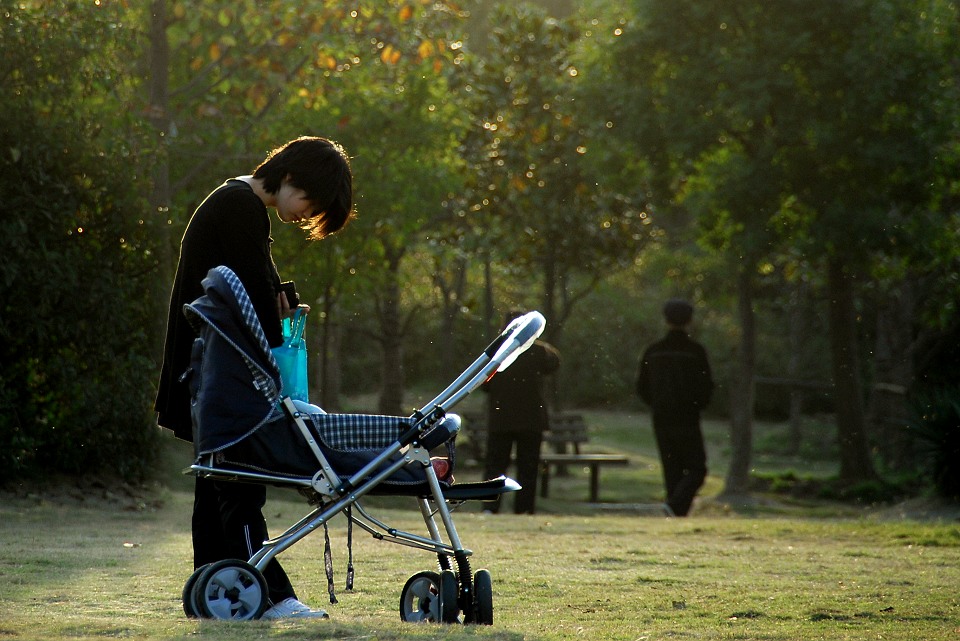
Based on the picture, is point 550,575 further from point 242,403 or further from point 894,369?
point 894,369

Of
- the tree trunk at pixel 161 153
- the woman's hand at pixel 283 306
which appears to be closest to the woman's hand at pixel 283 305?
the woman's hand at pixel 283 306

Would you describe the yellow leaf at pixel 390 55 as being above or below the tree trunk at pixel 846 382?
above

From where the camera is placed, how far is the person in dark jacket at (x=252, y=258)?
188 inches

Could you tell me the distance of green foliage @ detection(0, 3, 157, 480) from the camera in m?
10.1

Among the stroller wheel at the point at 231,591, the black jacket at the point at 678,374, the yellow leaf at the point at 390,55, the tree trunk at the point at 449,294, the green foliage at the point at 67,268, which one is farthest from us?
the tree trunk at the point at 449,294

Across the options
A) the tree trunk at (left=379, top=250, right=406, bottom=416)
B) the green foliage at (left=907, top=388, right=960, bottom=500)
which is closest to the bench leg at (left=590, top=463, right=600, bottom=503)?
the tree trunk at (left=379, top=250, right=406, bottom=416)

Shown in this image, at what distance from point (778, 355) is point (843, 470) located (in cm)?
1328

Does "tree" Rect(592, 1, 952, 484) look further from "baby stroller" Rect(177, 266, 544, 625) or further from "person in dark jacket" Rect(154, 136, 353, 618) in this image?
"baby stroller" Rect(177, 266, 544, 625)

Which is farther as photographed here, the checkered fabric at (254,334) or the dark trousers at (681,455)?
the dark trousers at (681,455)

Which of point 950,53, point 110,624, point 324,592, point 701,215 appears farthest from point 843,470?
point 110,624

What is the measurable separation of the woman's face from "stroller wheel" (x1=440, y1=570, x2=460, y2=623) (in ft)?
4.39

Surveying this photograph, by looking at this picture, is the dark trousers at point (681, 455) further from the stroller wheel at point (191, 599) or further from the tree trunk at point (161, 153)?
the stroller wheel at point (191, 599)

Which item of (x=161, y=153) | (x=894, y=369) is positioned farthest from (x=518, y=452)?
(x=894, y=369)

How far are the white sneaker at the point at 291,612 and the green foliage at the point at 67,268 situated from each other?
19.3 ft
